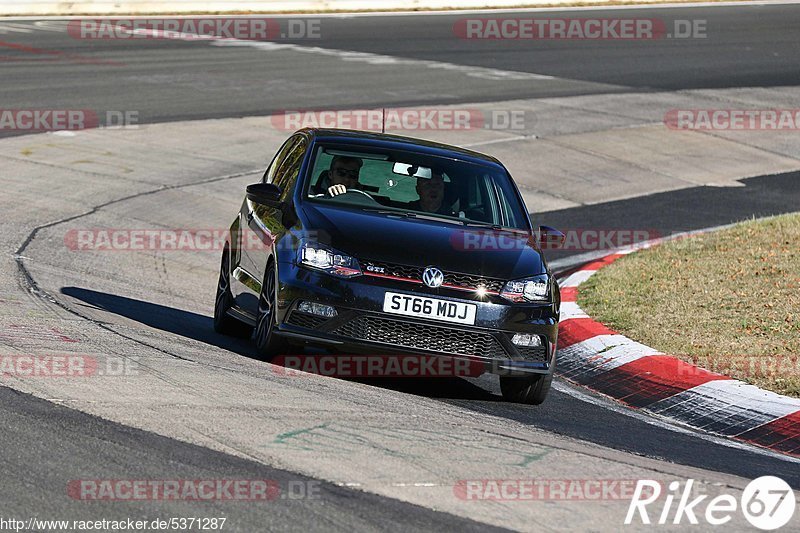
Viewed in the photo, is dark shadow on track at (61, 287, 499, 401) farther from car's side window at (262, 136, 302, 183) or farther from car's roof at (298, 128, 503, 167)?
car's roof at (298, 128, 503, 167)

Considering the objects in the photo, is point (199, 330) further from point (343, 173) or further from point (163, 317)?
point (343, 173)

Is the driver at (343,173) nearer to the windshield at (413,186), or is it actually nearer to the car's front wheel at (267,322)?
the windshield at (413,186)

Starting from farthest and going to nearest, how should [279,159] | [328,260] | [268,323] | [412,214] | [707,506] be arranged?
[279,159], [412,214], [268,323], [328,260], [707,506]

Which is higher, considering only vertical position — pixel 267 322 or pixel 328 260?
pixel 328 260

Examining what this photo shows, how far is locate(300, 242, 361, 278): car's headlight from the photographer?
7867 millimetres

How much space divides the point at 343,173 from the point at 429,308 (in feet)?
5.28

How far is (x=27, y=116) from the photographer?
1880cm

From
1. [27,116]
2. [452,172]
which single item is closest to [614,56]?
[27,116]

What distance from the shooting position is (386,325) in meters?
7.81

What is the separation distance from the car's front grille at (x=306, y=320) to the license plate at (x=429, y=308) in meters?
0.39

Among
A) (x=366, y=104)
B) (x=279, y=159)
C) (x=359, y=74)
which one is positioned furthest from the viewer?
(x=359, y=74)

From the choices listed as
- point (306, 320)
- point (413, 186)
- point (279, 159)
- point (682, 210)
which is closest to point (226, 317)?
point (279, 159)

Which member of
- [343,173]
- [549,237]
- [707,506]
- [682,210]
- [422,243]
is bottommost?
[682,210]

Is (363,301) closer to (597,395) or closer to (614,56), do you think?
(597,395)
